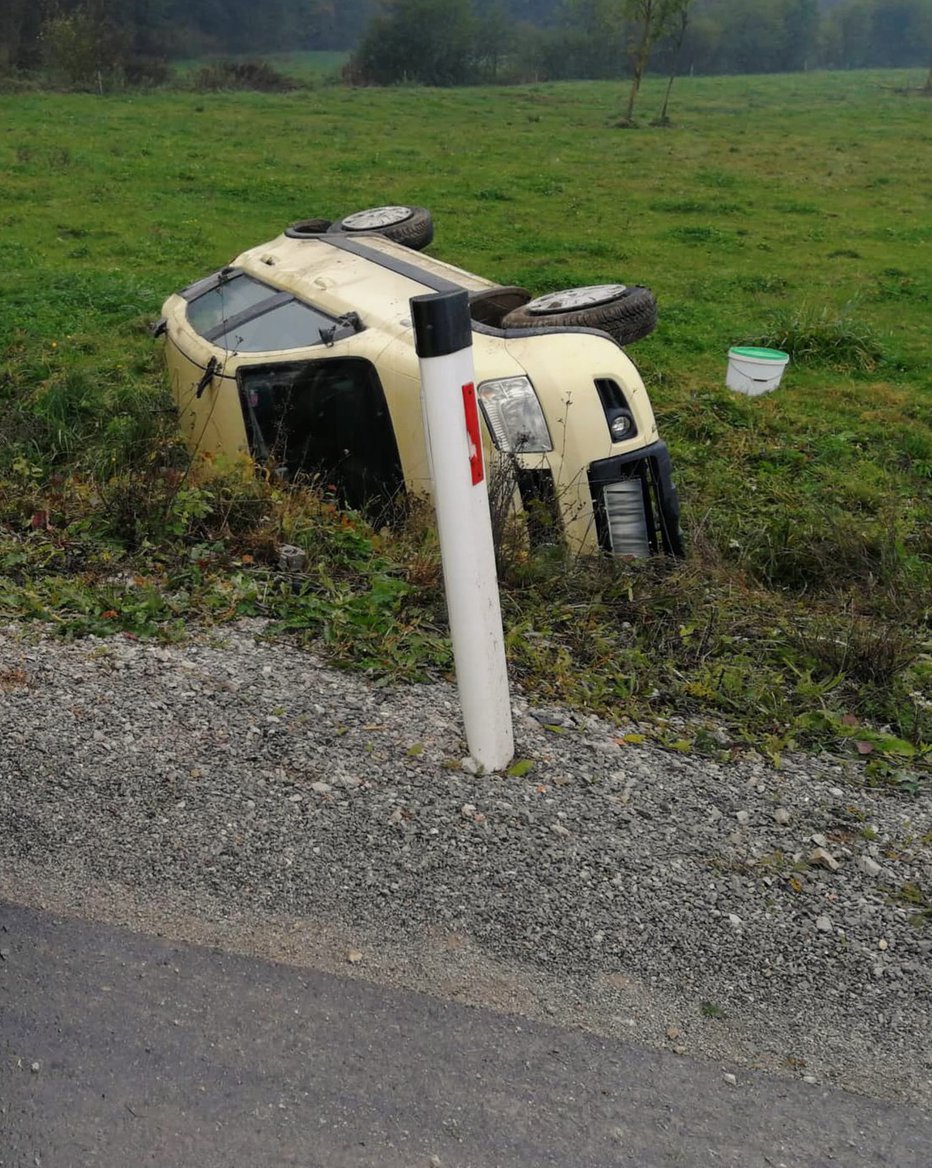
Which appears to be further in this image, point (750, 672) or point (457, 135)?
point (457, 135)

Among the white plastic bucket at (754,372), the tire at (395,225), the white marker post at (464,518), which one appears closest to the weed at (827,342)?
the white plastic bucket at (754,372)

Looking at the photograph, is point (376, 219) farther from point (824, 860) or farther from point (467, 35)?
point (467, 35)

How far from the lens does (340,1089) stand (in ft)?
7.47

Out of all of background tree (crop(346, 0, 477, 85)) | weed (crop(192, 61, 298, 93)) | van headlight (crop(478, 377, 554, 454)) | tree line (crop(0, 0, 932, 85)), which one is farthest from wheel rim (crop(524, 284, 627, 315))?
background tree (crop(346, 0, 477, 85))

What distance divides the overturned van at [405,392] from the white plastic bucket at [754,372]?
4.47 metres

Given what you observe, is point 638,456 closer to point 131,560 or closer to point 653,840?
point 131,560

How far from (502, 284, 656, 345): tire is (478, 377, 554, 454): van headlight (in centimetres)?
96

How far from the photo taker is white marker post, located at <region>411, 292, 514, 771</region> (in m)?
3.05

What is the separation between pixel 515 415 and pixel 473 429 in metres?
2.81

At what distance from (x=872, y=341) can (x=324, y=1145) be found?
12898 millimetres

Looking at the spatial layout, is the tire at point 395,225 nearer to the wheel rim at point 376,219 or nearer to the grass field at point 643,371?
the wheel rim at point 376,219

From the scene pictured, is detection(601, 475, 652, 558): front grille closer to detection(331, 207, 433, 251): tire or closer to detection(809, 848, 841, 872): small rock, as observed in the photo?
detection(809, 848, 841, 872): small rock

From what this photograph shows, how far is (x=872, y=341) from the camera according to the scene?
13.4 meters

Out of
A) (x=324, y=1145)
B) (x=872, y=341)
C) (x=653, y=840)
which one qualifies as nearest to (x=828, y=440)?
(x=872, y=341)
